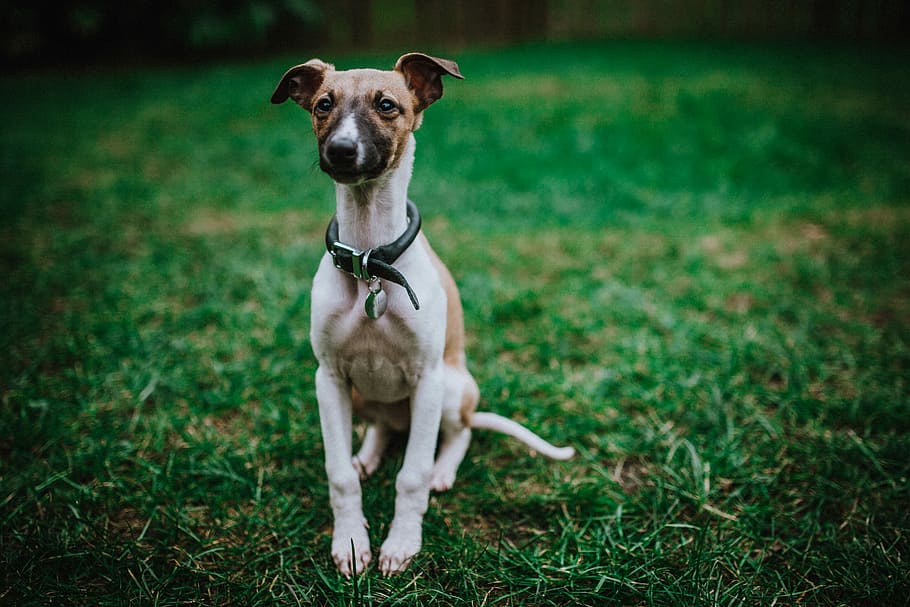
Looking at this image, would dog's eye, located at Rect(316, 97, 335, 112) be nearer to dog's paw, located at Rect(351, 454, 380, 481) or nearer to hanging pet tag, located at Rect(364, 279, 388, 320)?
hanging pet tag, located at Rect(364, 279, 388, 320)

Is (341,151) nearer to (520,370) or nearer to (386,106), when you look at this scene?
(386,106)

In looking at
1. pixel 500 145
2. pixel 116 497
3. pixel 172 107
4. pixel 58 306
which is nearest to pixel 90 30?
pixel 172 107

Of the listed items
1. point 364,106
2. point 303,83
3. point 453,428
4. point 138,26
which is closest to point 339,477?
point 453,428

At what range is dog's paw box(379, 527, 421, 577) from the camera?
212 cm

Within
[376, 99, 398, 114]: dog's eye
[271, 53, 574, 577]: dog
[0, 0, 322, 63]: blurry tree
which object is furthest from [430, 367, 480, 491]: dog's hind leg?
[0, 0, 322, 63]: blurry tree

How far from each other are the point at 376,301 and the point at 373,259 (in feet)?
0.47

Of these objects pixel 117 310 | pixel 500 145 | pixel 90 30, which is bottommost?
pixel 117 310

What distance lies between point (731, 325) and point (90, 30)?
13045 mm

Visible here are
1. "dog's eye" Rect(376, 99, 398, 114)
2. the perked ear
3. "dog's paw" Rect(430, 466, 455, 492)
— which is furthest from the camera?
"dog's paw" Rect(430, 466, 455, 492)

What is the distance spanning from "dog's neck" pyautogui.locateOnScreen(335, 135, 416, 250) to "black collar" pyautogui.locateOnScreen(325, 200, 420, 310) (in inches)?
1.5

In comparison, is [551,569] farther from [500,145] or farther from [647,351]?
[500,145]

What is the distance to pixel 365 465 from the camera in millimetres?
2578

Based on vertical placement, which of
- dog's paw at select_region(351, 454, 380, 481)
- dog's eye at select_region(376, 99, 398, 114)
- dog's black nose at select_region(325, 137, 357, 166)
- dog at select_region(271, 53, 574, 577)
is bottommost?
dog's paw at select_region(351, 454, 380, 481)

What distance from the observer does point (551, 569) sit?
209 centimetres
